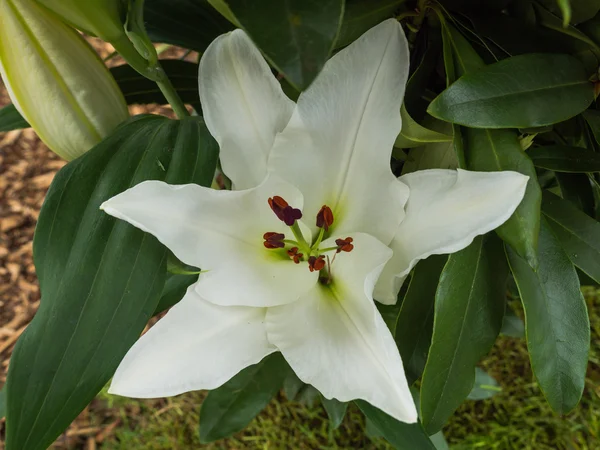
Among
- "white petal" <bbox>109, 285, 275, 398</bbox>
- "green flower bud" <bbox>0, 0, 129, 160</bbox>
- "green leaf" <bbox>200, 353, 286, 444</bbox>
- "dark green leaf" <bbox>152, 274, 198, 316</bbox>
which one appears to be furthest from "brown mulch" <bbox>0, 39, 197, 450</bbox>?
"white petal" <bbox>109, 285, 275, 398</bbox>

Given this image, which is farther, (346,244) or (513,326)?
(513,326)

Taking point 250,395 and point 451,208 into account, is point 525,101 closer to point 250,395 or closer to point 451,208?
point 451,208

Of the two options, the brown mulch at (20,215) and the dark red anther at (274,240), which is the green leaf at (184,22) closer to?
the dark red anther at (274,240)

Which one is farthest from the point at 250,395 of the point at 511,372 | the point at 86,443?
the point at 86,443

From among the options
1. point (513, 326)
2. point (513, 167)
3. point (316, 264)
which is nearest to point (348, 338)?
point (316, 264)

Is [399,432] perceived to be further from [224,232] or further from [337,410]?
[224,232]
